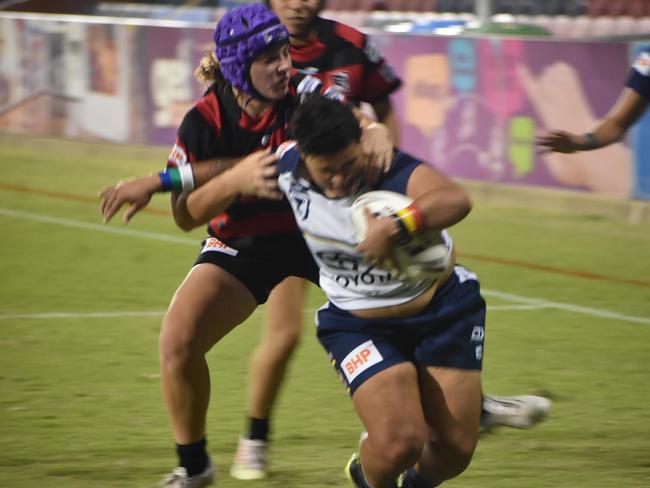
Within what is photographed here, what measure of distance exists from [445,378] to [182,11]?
2158cm

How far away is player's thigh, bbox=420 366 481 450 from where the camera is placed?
5.18m

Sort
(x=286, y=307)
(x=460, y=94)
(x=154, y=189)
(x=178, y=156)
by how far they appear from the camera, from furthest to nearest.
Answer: (x=460, y=94)
(x=286, y=307)
(x=178, y=156)
(x=154, y=189)

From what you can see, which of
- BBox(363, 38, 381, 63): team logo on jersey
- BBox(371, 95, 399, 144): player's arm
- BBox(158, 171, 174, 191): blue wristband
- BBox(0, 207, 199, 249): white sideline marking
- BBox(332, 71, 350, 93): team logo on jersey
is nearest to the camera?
BBox(158, 171, 174, 191): blue wristband

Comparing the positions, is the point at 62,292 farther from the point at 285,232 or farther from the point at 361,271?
the point at 361,271

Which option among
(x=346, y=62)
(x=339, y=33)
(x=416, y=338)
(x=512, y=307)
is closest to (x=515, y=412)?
(x=416, y=338)

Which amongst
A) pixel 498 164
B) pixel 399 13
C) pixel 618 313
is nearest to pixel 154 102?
pixel 498 164

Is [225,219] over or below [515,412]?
over

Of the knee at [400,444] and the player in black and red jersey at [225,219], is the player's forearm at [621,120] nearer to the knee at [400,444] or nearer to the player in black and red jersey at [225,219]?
the player in black and red jersey at [225,219]

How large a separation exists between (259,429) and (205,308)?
78 cm

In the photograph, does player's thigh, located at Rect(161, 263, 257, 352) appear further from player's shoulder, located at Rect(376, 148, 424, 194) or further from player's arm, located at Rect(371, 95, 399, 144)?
player's arm, located at Rect(371, 95, 399, 144)

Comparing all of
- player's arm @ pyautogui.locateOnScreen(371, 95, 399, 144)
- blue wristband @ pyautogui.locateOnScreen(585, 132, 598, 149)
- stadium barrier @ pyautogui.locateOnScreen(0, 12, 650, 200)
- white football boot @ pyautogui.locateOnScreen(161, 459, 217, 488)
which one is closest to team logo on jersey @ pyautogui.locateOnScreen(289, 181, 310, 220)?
white football boot @ pyautogui.locateOnScreen(161, 459, 217, 488)

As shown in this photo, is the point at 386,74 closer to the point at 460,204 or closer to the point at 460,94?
the point at 460,204

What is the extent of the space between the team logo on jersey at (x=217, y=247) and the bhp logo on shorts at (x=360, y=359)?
3.06ft

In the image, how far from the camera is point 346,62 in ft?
22.7
